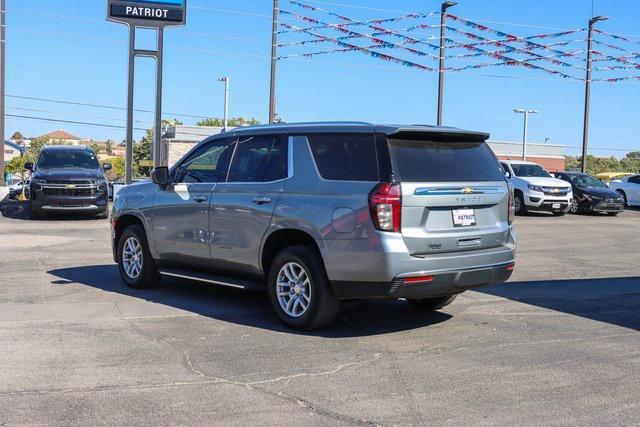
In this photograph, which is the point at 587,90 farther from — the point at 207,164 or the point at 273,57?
the point at 207,164

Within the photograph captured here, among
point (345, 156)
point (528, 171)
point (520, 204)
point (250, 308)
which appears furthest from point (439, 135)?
point (528, 171)

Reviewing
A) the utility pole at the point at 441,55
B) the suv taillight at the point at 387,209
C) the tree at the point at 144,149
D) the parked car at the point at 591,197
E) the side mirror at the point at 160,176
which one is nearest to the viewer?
the suv taillight at the point at 387,209

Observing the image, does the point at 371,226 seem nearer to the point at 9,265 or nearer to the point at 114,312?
the point at 114,312

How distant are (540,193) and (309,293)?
57.4 ft

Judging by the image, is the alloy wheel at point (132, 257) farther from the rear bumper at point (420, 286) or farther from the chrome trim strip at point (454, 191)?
the chrome trim strip at point (454, 191)

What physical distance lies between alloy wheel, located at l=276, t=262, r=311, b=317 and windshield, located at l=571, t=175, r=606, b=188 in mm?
20362

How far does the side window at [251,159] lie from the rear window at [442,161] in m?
1.54

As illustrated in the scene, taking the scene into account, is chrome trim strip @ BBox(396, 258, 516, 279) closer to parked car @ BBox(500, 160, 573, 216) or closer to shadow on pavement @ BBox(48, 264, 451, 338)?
shadow on pavement @ BBox(48, 264, 451, 338)

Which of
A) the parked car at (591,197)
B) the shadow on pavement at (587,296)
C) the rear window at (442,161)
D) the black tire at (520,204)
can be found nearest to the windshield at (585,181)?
the parked car at (591,197)

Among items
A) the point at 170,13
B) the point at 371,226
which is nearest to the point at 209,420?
the point at 371,226

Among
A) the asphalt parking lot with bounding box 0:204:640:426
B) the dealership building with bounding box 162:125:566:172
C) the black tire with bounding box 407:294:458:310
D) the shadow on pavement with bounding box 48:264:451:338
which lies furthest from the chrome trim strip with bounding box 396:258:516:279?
the dealership building with bounding box 162:125:566:172

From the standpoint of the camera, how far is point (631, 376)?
5523mm

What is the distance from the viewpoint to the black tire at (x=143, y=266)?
8.70 metres

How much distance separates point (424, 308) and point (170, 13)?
1560 centimetres
